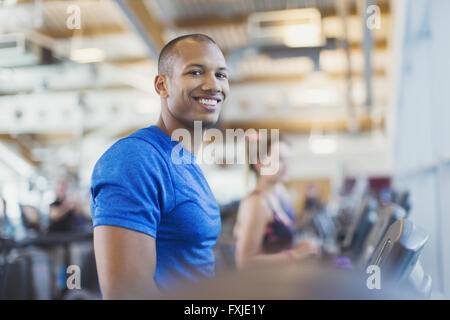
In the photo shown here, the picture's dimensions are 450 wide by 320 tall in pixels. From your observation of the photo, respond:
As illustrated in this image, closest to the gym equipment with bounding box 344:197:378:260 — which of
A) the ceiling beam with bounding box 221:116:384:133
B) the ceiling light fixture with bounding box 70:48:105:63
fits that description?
the ceiling light fixture with bounding box 70:48:105:63

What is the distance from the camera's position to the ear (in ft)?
3.32

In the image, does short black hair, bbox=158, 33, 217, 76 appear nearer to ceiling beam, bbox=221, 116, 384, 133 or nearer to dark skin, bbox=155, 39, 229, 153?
dark skin, bbox=155, 39, 229, 153

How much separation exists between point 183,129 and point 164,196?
20cm

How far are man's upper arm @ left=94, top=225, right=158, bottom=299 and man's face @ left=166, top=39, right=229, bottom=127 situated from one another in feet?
0.99

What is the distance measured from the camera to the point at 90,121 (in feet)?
43.5

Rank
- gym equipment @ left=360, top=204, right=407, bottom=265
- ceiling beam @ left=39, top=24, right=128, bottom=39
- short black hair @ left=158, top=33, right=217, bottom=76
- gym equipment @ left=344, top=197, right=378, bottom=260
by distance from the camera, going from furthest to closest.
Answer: ceiling beam @ left=39, top=24, right=128, bottom=39 → gym equipment @ left=344, top=197, right=378, bottom=260 → gym equipment @ left=360, top=204, right=407, bottom=265 → short black hair @ left=158, top=33, right=217, bottom=76

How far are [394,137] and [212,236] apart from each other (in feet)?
→ 28.0

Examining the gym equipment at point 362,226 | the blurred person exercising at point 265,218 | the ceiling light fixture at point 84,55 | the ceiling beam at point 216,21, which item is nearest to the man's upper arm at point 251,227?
the blurred person exercising at point 265,218

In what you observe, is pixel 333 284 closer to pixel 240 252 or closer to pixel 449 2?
pixel 240 252

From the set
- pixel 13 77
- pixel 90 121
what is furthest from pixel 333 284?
pixel 90 121

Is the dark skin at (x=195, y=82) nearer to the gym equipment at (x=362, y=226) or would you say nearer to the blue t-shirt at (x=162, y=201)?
the blue t-shirt at (x=162, y=201)

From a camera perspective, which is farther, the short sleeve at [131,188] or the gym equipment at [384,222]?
the gym equipment at [384,222]

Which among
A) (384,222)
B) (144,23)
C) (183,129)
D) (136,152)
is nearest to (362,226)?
(384,222)

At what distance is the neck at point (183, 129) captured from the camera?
1.02 metres
